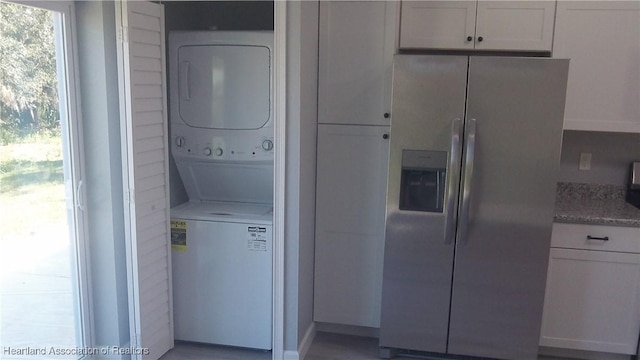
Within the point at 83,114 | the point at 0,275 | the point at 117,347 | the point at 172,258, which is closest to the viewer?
the point at 0,275

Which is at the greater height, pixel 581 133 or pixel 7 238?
Answer: pixel 581 133

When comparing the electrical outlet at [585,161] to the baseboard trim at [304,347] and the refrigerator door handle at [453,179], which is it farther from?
the baseboard trim at [304,347]

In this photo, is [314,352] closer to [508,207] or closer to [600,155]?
[508,207]

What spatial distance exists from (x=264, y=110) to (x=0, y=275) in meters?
1.44

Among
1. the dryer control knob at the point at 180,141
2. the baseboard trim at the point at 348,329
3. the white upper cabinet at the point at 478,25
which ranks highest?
the white upper cabinet at the point at 478,25

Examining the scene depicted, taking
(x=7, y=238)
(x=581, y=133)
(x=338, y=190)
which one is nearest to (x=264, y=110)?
(x=338, y=190)

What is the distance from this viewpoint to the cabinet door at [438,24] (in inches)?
111

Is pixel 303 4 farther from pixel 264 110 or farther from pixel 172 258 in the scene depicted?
pixel 172 258

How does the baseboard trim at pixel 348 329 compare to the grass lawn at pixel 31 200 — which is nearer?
the grass lawn at pixel 31 200

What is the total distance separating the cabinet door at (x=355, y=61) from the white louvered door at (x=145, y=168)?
2.81 feet

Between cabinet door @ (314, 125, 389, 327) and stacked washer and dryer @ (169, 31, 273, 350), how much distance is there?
0.33 m

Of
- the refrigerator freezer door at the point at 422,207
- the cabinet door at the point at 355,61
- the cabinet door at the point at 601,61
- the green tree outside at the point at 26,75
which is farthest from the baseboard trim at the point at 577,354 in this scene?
the green tree outside at the point at 26,75

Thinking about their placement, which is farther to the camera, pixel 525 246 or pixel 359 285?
pixel 359 285

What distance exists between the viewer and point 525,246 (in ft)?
8.63
